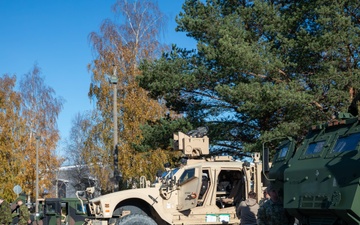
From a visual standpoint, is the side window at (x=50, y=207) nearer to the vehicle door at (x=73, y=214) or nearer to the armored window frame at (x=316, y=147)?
the vehicle door at (x=73, y=214)

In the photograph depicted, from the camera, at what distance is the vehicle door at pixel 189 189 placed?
48.9 feet

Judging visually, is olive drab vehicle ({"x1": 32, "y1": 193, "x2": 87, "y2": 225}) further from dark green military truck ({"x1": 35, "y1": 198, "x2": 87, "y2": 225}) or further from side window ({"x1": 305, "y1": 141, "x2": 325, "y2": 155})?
side window ({"x1": 305, "y1": 141, "x2": 325, "y2": 155})

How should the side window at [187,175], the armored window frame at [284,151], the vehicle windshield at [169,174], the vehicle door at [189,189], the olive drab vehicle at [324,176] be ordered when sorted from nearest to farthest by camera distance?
1. the olive drab vehicle at [324,176]
2. the armored window frame at [284,151]
3. the vehicle door at [189,189]
4. the side window at [187,175]
5. the vehicle windshield at [169,174]

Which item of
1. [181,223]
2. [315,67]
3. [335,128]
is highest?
[315,67]

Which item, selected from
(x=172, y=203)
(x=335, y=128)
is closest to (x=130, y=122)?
(x=172, y=203)

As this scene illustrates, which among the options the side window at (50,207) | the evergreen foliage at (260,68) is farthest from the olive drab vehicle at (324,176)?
the side window at (50,207)

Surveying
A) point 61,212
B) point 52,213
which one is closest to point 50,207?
point 52,213

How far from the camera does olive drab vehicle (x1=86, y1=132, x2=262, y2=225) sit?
14461 mm

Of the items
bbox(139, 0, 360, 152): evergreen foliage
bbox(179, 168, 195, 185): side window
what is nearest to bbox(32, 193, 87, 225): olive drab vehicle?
bbox(139, 0, 360, 152): evergreen foliage

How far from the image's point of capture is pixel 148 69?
2436 centimetres

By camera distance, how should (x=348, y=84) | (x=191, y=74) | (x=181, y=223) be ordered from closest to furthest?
(x=181, y=223) < (x=348, y=84) < (x=191, y=74)

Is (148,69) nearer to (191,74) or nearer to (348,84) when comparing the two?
(191,74)

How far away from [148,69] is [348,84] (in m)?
7.46

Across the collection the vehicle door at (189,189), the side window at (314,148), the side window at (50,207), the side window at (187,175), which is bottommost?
the side window at (50,207)
